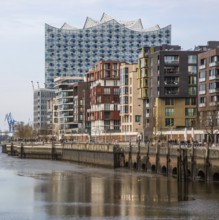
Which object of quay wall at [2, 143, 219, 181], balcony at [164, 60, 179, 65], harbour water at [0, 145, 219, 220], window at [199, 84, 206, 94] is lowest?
harbour water at [0, 145, 219, 220]

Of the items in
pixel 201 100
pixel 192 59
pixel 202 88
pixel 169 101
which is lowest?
pixel 201 100

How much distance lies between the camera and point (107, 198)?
7600 cm

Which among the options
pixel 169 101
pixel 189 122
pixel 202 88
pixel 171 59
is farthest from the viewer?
pixel 189 122

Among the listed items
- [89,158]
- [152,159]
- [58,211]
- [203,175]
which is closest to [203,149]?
[203,175]

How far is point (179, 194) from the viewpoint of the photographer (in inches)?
3051

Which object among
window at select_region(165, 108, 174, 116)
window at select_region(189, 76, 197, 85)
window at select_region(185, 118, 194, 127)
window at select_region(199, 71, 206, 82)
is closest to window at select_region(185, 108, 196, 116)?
window at select_region(185, 118, 194, 127)

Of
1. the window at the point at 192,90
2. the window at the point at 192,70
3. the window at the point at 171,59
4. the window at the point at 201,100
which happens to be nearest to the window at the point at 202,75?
the window at the point at 201,100

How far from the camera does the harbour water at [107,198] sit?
208 ft

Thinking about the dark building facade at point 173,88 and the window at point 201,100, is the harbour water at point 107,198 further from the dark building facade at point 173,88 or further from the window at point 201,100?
the dark building facade at point 173,88

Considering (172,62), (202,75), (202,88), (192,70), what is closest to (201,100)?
(202,88)

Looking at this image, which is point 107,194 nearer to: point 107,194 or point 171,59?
point 107,194

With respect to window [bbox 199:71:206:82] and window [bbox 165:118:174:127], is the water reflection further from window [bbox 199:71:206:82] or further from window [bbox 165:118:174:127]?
window [bbox 165:118:174:127]

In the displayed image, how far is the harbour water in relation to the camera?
6355 cm

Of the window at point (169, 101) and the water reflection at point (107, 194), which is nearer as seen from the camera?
the water reflection at point (107, 194)
